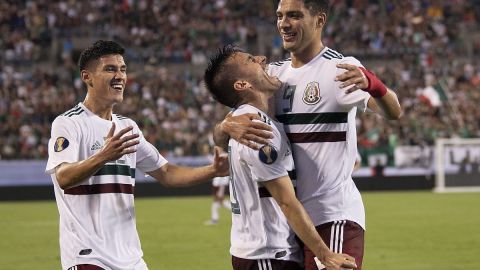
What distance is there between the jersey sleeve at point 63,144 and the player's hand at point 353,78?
1799 millimetres

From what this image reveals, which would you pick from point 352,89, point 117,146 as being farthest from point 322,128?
point 117,146

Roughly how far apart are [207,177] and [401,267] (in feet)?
20.5

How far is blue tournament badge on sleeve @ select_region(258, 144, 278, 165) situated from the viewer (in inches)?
176

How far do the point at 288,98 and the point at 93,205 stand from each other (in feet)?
4.69

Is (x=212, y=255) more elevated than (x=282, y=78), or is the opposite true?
(x=282, y=78)

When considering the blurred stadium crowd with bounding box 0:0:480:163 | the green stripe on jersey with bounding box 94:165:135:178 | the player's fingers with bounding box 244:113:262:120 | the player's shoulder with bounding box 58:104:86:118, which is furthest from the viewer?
the blurred stadium crowd with bounding box 0:0:480:163

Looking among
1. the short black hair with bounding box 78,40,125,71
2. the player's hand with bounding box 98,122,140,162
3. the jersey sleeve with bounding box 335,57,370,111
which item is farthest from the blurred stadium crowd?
the jersey sleeve with bounding box 335,57,370,111

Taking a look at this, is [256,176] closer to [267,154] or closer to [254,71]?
[267,154]

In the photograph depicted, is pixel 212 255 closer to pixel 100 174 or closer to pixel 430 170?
pixel 100 174

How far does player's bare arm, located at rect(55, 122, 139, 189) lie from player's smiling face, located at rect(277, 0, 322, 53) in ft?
3.36

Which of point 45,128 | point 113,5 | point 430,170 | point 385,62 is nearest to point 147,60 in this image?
point 113,5

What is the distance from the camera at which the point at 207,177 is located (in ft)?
19.6

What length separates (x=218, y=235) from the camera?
52.6 feet

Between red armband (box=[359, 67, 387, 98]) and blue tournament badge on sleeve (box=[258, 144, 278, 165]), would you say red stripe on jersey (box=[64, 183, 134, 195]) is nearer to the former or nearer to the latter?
blue tournament badge on sleeve (box=[258, 144, 278, 165])
